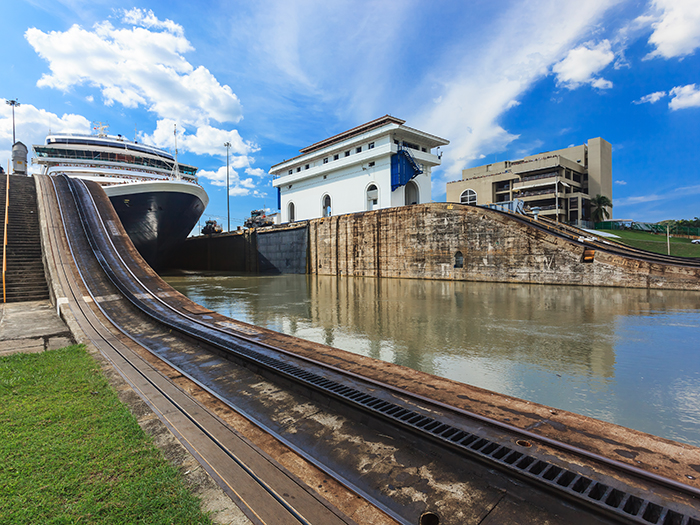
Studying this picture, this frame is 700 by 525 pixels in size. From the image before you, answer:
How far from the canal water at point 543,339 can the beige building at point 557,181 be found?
116 ft

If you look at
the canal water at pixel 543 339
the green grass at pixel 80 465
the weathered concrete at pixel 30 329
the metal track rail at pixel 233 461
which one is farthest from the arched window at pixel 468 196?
the green grass at pixel 80 465

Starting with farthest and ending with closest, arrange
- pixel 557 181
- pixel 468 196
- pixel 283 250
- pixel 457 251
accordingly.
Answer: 1. pixel 468 196
2. pixel 557 181
3. pixel 283 250
4. pixel 457 251

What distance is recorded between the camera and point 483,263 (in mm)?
19547

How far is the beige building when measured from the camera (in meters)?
45.4

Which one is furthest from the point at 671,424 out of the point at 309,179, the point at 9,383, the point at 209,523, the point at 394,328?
the point at 309,179

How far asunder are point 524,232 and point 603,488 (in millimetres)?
17478

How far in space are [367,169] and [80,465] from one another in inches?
1183

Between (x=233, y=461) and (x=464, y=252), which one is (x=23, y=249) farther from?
(x=464, y=252)

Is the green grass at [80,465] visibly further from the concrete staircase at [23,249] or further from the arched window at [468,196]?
the arched window at [468,196]

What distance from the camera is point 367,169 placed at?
101 ft

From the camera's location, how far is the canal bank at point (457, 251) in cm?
1559

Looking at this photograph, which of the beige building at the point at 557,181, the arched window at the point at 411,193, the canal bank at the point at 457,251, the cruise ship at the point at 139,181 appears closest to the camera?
the canal bank at the point at 457,251

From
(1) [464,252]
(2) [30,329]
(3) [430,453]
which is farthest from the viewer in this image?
(1) [464,252]

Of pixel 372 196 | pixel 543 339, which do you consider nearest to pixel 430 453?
pixel 543 339
